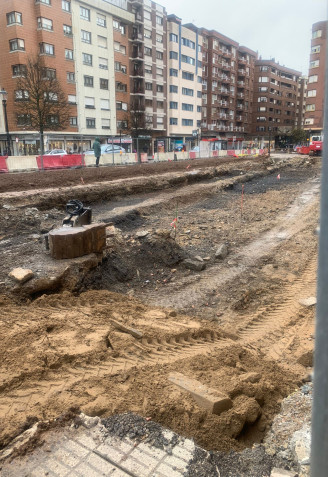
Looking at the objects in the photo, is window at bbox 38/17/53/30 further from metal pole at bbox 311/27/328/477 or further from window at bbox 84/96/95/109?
metal pole at bbox 311/27/328/477

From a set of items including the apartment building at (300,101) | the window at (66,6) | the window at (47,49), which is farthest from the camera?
the apartment building at (300,101)

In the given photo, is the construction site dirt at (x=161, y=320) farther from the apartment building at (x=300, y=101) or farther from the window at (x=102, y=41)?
the apartment building at (x=300, y=101)

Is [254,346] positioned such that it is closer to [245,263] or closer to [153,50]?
[245,263]

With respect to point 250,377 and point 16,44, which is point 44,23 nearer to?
point 16,44

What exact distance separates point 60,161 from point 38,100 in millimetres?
15551

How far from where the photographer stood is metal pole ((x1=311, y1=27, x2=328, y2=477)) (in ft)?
3.81

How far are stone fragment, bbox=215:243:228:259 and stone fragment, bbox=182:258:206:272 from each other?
74cm

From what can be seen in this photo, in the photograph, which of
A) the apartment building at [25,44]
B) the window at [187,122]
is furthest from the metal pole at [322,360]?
the window at [187,122]

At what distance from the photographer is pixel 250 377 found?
3.87m

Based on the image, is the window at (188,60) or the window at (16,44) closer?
the window at (16,44)

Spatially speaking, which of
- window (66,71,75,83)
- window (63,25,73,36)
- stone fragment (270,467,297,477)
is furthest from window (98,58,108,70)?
stone fragment (270,467,297,477)

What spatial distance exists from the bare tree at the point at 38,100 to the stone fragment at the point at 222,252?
32739 mm

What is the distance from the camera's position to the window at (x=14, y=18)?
41781 millimetres

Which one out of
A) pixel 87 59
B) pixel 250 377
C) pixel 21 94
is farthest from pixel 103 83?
pixel 250 377
